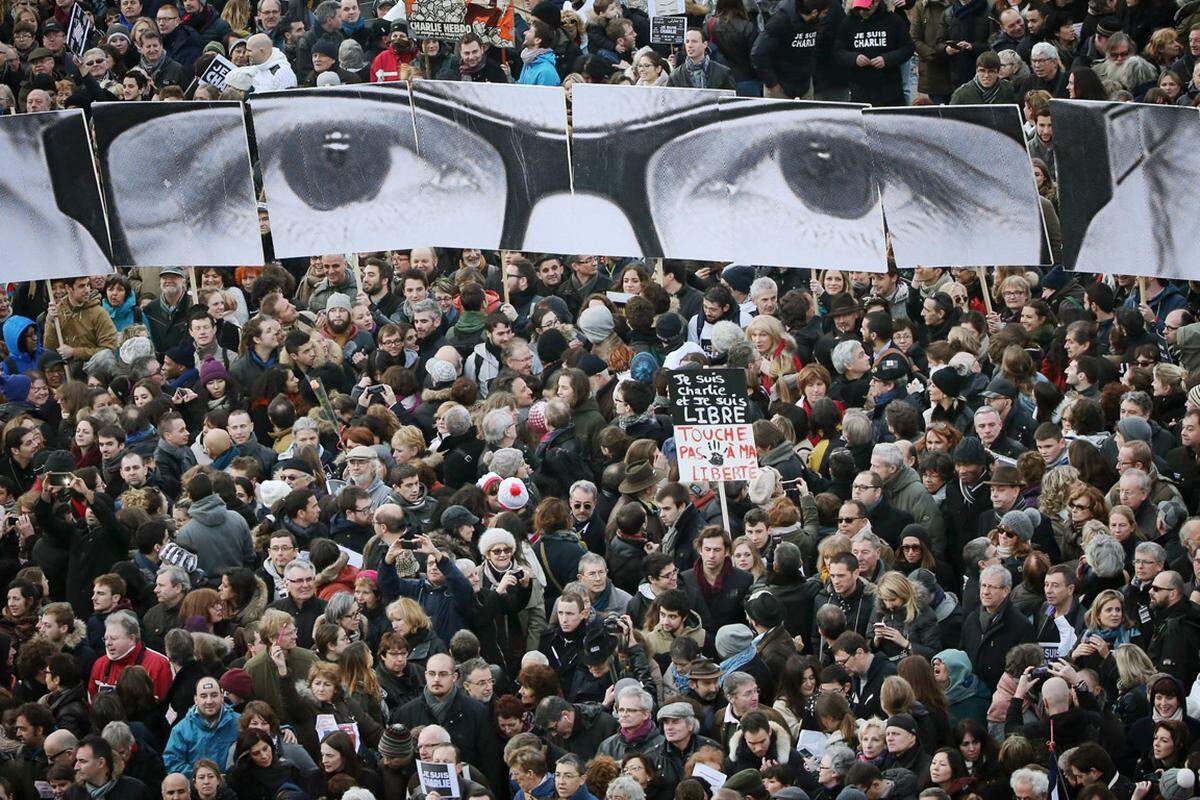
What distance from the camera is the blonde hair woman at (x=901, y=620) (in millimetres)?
12852

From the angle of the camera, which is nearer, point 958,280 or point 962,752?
point 962,752

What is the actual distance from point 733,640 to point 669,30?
33.1 ft

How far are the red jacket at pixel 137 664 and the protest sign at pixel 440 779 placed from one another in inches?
75.7

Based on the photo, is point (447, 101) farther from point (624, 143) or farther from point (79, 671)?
point (79, 671)

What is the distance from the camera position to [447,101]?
59.1ft

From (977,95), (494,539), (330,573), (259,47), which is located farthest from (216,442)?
(977,95)

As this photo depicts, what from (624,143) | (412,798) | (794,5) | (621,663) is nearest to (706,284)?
(624,143)

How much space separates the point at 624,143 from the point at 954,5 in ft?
16.9

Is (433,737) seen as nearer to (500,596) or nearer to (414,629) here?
(414,629)

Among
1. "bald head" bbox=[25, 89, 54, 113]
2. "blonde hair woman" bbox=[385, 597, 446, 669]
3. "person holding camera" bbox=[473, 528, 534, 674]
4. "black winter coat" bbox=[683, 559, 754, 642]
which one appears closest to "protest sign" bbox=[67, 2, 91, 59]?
"bald head" bbox=[25, 89, 54, 113]

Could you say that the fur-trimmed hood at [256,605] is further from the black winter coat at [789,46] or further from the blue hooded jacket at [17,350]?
the black winter coat at [789,46]

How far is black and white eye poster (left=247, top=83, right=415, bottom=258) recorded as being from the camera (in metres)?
18.0

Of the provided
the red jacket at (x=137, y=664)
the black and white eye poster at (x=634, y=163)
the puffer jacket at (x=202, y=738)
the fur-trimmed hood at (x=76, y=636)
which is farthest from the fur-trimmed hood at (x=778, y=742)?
the black and white eye poster at (x=634, y=163)

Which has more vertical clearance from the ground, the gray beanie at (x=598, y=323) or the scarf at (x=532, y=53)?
the scarf at (x=532, y=53)
